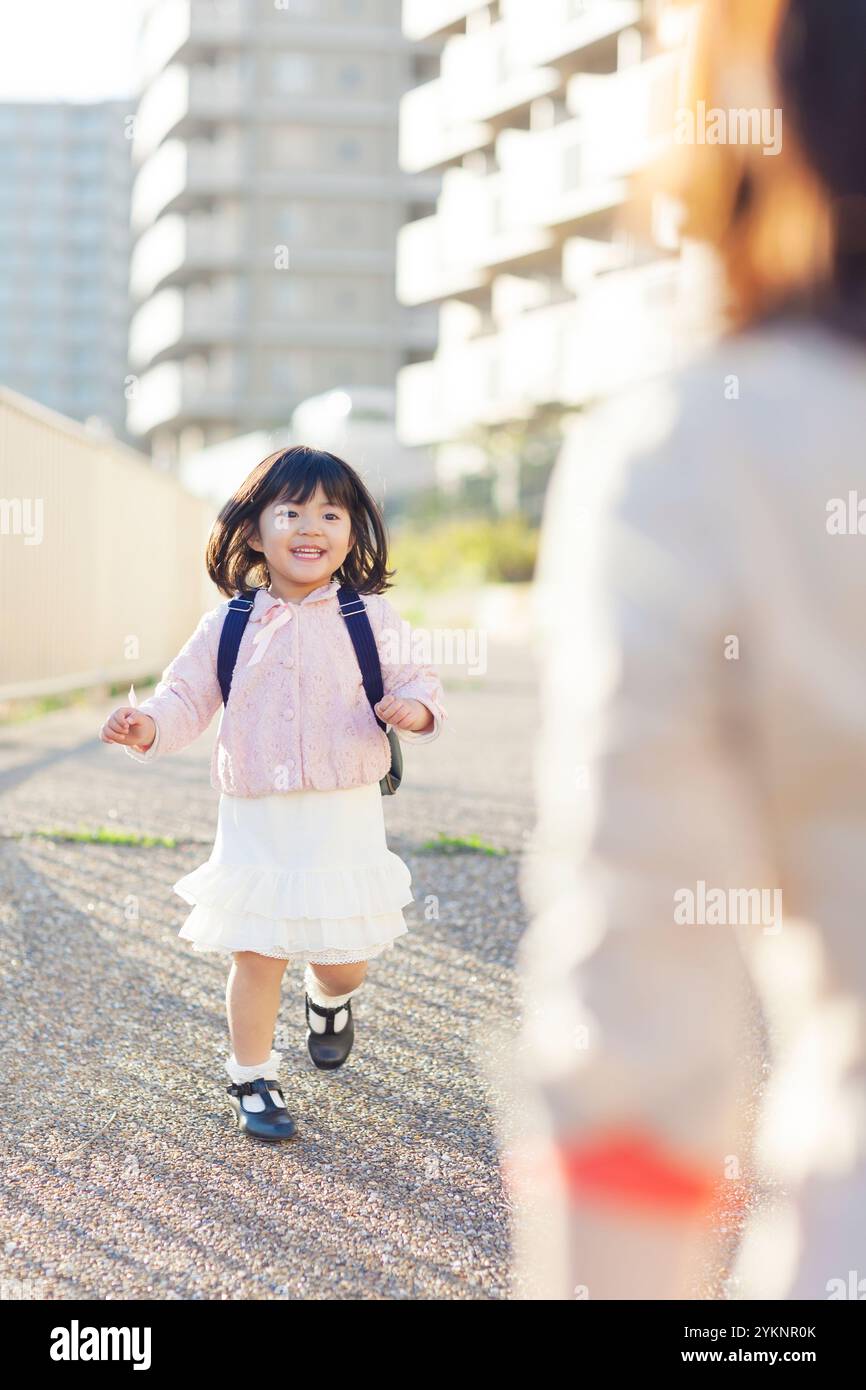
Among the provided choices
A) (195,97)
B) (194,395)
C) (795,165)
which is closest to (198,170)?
(195,97)

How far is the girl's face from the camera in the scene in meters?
3.10

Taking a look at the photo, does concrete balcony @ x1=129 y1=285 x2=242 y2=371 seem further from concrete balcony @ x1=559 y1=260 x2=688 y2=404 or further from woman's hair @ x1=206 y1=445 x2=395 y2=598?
woman's hair @ x1=206 y1=445 x2=395 y2=598

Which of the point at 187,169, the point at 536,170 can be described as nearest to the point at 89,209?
the point at 187,169

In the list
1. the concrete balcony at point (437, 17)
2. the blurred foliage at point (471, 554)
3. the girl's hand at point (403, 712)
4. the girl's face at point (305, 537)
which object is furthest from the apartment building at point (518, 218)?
the girl's hand at point (403, 712)

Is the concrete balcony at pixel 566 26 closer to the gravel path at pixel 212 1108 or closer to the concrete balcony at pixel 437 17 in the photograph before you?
the concrete balcony at pixel 437 17

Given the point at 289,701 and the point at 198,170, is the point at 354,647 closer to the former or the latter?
the point at 289,701

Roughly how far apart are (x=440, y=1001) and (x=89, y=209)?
4038 inches

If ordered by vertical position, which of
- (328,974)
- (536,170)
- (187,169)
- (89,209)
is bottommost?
(328,974)

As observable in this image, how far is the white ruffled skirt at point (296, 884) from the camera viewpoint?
296 cm

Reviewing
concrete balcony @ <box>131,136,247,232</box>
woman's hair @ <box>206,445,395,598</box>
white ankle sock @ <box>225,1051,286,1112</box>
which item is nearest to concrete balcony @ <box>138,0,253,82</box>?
concrete balcony @ <box>131,136,247,232</box>

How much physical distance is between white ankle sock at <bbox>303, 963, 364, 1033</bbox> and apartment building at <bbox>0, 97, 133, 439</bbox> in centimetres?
9656

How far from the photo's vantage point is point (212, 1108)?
10.4 feet

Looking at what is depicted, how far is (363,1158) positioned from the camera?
290 centimetres
